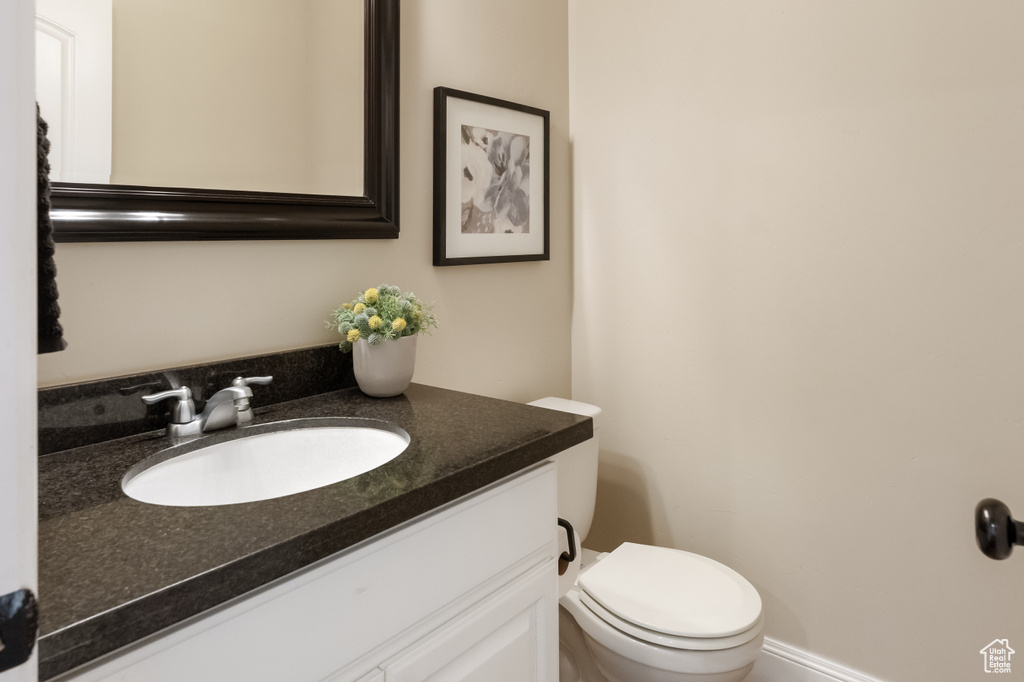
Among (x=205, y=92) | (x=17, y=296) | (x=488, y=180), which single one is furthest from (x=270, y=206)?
(x=17, y=296)

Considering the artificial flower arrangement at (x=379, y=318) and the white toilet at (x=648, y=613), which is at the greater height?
the artificial flower arrangement at (x=379, y=318)

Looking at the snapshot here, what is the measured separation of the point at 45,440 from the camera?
95cm

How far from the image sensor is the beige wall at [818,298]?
1372 millimetres

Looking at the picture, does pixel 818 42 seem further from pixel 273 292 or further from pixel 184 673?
pixel 184 673

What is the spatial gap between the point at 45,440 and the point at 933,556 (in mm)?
1726

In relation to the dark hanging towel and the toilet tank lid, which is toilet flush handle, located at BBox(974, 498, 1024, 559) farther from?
the toilet tank lid

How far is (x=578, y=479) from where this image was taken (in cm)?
169

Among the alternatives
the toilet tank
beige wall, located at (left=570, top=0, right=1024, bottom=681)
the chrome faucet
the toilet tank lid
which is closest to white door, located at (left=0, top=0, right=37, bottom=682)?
the chrome faucet

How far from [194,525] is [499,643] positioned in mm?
479

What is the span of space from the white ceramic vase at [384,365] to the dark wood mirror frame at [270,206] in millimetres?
261

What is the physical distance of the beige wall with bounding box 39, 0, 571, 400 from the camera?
1.04 meters

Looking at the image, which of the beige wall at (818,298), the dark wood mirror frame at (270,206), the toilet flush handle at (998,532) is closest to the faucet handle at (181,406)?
the dark wood mirror frame at (270,206)

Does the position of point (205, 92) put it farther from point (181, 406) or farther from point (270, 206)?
point (181, 406)

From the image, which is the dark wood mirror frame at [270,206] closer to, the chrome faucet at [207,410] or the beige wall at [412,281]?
the beige wall at [412,281]
